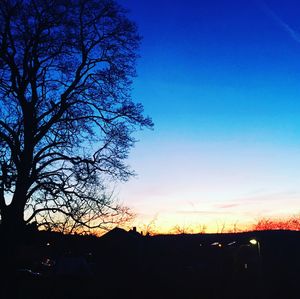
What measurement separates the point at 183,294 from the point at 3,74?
418 inches

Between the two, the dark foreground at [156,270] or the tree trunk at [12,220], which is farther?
the dark foreground at [156,270]

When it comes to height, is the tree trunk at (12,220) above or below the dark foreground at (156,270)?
above

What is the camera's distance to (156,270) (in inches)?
998

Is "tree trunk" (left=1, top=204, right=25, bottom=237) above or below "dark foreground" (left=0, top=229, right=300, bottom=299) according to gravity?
above

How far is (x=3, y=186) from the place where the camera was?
12.5 meters

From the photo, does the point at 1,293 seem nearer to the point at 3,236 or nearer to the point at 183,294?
the point at 3,236

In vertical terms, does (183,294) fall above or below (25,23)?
below

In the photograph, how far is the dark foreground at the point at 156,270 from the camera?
1553 cm

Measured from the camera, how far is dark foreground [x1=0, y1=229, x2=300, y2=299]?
51.0ft

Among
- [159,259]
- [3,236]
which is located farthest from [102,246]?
[3,236]

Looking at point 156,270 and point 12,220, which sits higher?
point 12,220

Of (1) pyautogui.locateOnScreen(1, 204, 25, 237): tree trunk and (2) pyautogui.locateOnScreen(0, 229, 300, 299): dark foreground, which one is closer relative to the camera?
(1) pyautogui.locateOnScreen(1, 204, 25, 237): tree trunk

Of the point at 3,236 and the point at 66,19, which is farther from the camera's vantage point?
the point at 66,19

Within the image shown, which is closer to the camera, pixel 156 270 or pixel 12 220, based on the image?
pixel 12 220
